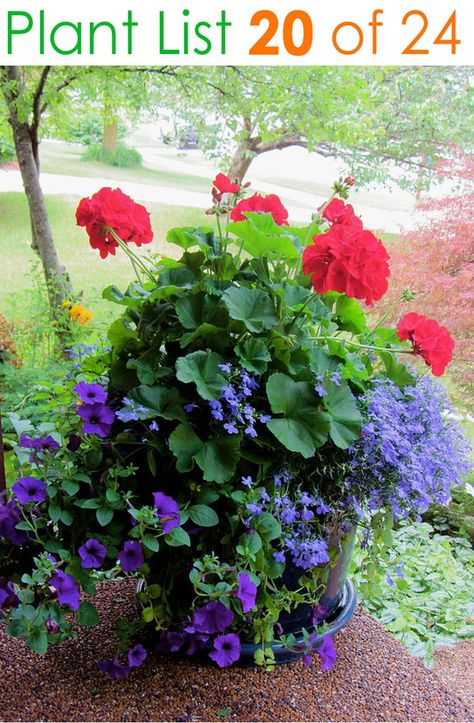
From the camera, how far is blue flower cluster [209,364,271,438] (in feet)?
3.68

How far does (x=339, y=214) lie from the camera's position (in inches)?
53.9

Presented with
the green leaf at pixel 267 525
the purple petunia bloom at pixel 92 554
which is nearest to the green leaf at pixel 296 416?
the green leaf at pixel 267 525

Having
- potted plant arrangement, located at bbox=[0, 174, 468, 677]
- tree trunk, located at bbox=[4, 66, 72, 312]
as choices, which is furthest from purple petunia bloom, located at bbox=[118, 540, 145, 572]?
tree trunk, located at bbox=[4, 66, 72, 312]

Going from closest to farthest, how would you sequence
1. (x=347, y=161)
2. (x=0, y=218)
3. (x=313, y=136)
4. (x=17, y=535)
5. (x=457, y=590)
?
(x=17, y=535), (x=457, y=590), (x=313, y=136), (x=347, y=161), (x=0, y=218)

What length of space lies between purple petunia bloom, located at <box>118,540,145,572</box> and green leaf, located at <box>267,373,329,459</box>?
0.28m

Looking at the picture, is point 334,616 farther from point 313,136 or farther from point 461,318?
point 313,136

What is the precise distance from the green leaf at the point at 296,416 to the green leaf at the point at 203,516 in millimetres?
160

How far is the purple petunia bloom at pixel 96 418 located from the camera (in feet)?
3.83

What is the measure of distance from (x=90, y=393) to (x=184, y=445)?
185 millimetres

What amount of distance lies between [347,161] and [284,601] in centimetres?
454

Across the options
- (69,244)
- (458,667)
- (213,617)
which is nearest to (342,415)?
(213,617)

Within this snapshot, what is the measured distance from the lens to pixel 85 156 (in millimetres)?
7629

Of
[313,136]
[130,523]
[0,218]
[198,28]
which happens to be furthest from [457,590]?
[0,218]

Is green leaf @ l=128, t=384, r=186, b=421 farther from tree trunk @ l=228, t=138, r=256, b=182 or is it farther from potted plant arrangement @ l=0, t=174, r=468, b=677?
tree trunk @ l=228, t=138, r=256, b=182
